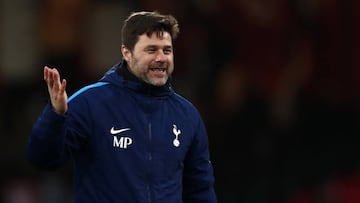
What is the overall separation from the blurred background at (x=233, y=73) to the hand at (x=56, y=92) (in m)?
7.45

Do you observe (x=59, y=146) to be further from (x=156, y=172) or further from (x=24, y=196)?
(x=24, y=196)

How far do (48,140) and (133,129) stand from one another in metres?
0.49

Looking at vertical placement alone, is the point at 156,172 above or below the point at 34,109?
above

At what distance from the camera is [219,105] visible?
12898 millimetres

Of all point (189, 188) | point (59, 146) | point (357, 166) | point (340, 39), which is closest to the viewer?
point (59, 146)

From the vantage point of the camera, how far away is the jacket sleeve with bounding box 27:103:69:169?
4883mm

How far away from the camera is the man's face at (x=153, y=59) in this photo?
524 centimetres

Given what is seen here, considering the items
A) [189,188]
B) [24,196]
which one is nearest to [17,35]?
[24,196]

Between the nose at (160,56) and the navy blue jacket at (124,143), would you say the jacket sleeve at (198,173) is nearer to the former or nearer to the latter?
the navy blue jacket at (124,143)

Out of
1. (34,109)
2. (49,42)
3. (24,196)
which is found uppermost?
(49,42)

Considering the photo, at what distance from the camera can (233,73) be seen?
42.2ft

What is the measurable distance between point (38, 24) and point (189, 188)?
283 inches

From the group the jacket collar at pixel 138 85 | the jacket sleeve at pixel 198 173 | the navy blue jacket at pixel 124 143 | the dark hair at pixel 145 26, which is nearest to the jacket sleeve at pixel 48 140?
the navy blue jacket at pixel 124 143

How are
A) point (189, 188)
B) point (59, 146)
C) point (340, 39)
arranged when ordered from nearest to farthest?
point (59, 146), point (189, 188), point (340, 39)
